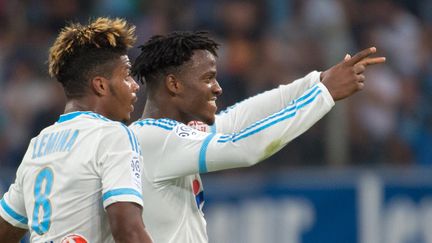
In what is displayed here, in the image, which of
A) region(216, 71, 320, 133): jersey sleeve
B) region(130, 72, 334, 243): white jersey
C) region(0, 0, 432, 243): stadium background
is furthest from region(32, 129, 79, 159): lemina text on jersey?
region(0, 0, 432, 243): stadium background

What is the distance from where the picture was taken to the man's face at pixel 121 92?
4.61 meters

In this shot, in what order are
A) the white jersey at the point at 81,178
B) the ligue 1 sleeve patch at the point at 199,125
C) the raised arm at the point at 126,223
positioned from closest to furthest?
1. the raised arm at the point at 126,223
2. the white jersey at the point at 81,178
3. the ligue 1 sleeve patch at the point at 199,125

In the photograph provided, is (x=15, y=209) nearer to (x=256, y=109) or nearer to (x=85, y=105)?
(x=85, y=105)

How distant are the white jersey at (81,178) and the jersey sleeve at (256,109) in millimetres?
1537

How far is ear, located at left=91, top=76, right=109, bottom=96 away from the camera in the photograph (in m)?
4.57

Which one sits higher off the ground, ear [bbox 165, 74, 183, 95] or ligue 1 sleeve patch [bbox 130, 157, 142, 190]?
ear [bbox 165, 74, 183, 95]

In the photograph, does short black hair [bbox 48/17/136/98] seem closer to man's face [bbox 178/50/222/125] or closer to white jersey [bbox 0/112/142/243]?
white jersey [bbox 0/112/142/243]

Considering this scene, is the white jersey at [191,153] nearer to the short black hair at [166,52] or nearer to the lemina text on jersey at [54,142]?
the short black hair at [166,52]

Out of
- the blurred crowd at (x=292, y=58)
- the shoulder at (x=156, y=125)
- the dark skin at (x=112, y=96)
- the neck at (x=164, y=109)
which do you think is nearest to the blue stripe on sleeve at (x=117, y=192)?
the dark skin at (x=112, y=96)

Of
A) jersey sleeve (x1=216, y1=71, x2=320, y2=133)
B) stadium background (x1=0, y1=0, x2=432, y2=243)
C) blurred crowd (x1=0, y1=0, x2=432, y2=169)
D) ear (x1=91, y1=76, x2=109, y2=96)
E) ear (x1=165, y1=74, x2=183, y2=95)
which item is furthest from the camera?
blurred crowd (x1=0, y1=0, x2=432, y2=169)

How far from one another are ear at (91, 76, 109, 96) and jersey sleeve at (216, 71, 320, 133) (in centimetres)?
138

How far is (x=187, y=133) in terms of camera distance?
4.96m

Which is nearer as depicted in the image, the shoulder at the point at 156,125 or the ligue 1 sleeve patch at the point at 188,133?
the ligue 1 sleeve patch at the point at 188,133

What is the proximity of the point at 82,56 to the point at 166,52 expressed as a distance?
741 mm
